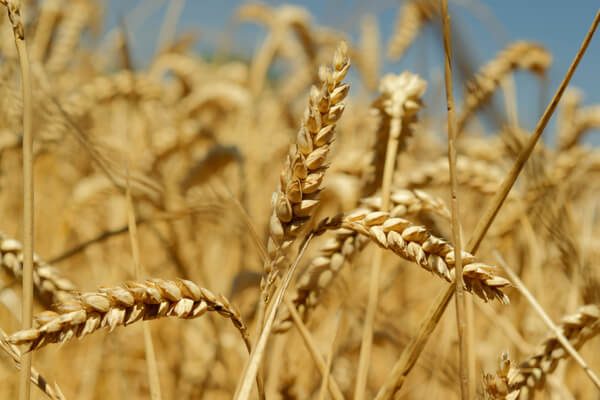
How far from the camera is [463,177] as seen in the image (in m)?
0.61

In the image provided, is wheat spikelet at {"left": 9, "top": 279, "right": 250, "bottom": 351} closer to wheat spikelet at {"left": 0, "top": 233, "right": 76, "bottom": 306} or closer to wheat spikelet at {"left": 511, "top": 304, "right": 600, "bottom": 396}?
wheat spikelet at {"left": 0, "top": 233, "right": 76, "bottom": 306}

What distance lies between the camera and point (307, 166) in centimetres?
23

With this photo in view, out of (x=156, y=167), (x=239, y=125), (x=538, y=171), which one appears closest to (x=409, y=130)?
(x=538, y=171)

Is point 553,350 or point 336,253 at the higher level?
point 336,253

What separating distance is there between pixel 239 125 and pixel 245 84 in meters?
0.63

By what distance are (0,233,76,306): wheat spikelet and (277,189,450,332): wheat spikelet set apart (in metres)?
0.17

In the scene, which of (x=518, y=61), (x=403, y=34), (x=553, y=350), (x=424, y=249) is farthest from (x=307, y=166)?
(x=403, y=34)

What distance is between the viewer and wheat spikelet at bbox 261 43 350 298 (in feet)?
0.73

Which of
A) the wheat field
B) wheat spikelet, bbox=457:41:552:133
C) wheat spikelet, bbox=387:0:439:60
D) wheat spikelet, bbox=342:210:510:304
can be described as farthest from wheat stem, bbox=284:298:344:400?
wheat spikelet, bbox=387:0:439:60

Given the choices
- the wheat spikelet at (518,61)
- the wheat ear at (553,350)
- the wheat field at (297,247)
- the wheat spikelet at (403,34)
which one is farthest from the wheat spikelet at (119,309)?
the wheat spikelet at (403,34)

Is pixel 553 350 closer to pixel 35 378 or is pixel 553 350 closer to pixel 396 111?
pixel 396 111

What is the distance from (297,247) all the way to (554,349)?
0.22 metres

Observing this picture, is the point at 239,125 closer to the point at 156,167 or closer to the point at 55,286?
the point at 156,167

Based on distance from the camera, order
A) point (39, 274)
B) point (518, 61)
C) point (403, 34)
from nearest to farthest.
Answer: point (39, 274)
point (518, 61)
point (403, 34)
